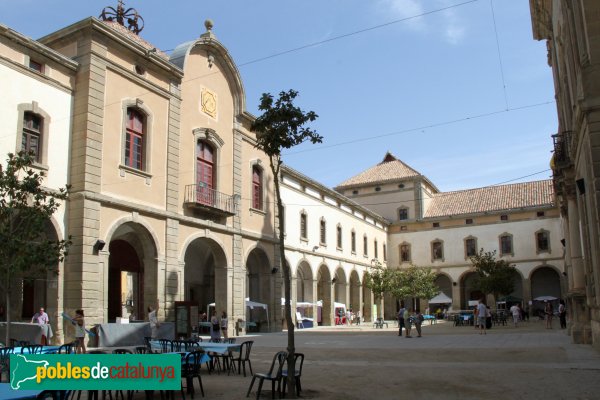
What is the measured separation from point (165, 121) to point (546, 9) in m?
16.1

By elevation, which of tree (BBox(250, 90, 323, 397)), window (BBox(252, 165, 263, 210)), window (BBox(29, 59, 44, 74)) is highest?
window (BBox(29, 59, 44, 74))

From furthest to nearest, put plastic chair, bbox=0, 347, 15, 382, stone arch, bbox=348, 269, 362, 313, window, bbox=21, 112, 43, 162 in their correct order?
stone arch, bbox=348, 269, 362, 313, window, bbox=21, 112, 43, 162, plastic chair, bbox=0, 347, 15, 382

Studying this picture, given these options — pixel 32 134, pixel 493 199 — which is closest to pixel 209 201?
pixel 32 134

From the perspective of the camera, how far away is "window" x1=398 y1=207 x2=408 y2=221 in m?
56.3

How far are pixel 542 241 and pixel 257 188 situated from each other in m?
30.8

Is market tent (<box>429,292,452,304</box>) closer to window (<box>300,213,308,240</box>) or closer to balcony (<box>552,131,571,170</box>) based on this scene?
window (<box>300,213,308,240</box>)

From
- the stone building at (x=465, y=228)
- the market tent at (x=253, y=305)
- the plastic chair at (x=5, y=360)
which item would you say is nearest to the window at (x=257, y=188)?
the market tent at (x=253, y=305)

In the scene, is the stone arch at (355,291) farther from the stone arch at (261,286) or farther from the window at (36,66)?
the window at (36,66)

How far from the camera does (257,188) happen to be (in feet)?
101

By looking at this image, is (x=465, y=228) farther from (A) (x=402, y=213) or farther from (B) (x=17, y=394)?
(B) (x=17, y=394)

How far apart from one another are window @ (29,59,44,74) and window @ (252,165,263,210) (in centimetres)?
1324

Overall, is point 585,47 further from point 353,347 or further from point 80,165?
point 80,165

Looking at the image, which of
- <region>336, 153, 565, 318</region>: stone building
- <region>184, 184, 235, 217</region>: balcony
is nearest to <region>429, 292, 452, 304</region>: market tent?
<region>336, 153, 565, 318</region>: stone building

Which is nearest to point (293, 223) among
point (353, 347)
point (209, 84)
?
point (209, 84)
